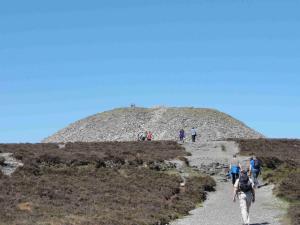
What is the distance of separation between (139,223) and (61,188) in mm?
9915

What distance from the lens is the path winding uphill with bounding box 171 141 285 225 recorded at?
75.0 feet

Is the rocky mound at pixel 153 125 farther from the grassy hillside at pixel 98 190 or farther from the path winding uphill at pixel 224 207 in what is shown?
the path winding uphill at pixel 224 207

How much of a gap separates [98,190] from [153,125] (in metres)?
64.8

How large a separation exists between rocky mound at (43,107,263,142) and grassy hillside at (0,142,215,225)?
130ft

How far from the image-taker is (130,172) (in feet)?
129

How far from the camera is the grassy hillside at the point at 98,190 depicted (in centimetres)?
2253

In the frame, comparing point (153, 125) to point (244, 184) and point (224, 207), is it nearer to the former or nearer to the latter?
point (224, 207)

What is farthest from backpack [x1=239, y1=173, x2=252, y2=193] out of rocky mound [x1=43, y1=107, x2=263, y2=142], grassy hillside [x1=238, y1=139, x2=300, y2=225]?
rocky mound [x1=43, y1=107, x2=263, y2=142]

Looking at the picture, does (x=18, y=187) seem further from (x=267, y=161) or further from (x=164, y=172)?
(x=267, y=161)

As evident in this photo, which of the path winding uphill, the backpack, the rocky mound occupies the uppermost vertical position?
the rocky mound

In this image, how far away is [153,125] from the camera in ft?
313

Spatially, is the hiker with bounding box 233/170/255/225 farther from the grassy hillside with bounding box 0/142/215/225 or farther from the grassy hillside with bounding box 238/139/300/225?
the grassy hillside with bounding box 0/142/215/225

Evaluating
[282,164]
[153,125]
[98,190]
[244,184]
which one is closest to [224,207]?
[98,190]

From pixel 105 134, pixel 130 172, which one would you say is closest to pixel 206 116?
pixel 105 134
